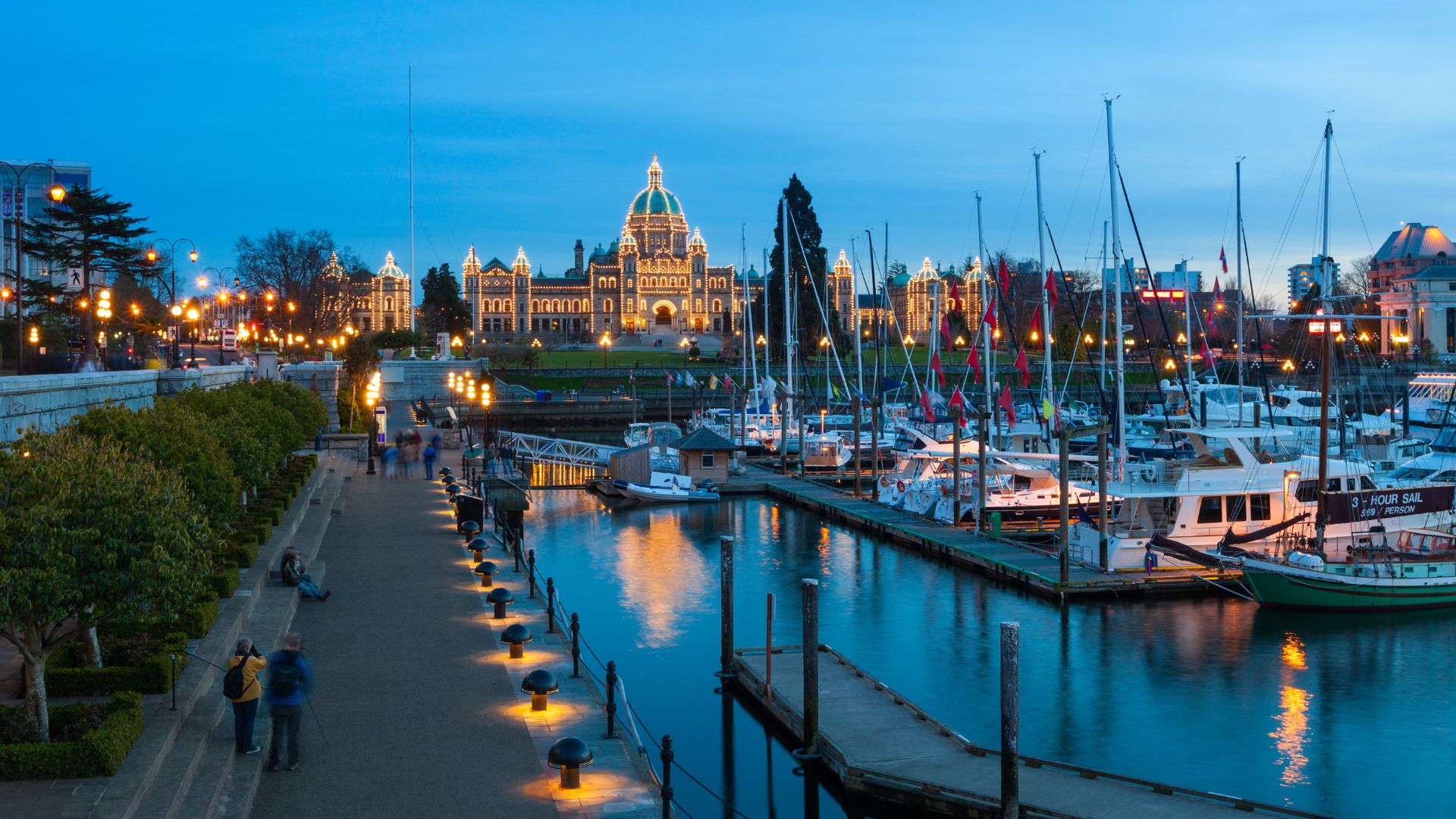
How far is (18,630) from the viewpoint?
1463cm

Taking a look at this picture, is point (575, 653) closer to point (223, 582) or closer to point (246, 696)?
point (223, 582)

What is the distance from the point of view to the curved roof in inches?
6024

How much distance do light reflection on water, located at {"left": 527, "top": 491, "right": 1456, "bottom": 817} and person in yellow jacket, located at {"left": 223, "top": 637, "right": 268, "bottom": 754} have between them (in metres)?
7.02

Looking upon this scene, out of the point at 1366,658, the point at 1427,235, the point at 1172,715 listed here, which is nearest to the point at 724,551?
the point at 1172,715

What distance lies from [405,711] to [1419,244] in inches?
6446

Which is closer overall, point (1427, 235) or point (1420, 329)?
point (1420, 329)

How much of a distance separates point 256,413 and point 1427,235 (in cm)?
15574

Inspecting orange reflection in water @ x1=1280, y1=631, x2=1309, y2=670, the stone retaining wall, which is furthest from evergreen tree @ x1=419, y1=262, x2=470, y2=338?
orange reflection in water @ x1=1280, y1=631, x2=1309, y2=670

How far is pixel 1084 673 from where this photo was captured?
2655cm

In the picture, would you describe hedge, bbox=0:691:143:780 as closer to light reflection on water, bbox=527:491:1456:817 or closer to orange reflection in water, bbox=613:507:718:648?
light reflection on water, bbox=527:491:1456:817

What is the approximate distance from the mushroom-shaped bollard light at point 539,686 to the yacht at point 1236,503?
1975 centimetres

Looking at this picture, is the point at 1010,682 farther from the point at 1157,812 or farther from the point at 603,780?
the point at 603,780

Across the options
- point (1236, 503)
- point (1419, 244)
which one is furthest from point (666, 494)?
point (1419, 244)

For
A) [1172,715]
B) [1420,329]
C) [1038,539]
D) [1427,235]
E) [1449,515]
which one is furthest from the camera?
[1427,235]
